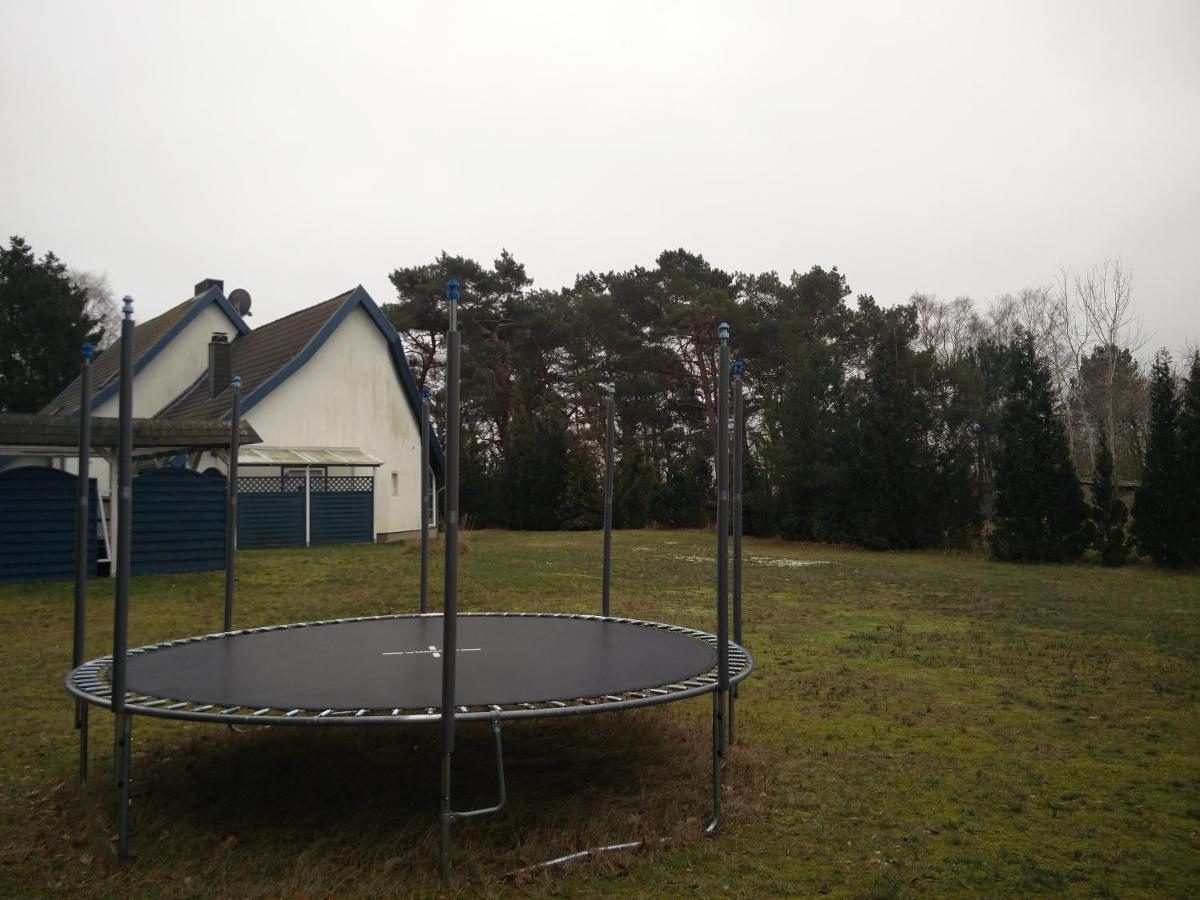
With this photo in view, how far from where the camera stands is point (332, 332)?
675 inches

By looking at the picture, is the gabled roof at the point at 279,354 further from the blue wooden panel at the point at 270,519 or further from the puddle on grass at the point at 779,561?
the puddle on grass at the point at 779,561

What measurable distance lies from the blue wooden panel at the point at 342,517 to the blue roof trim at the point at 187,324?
13.3 feet

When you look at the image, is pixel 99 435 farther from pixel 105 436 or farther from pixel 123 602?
pixel 123 602

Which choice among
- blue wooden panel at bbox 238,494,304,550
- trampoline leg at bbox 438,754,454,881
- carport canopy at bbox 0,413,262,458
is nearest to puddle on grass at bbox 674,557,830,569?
blue wooden panel at bbox 238,494,304,550

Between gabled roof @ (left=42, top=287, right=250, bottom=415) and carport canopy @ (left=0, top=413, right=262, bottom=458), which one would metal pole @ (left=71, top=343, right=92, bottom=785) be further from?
gabled roof @ (left=42, top=287, right=250, bottom=415)

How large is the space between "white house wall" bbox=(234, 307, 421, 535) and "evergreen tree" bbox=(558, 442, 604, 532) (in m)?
5.46

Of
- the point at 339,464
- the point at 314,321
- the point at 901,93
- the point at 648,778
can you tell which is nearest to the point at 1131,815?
the point at 648,778

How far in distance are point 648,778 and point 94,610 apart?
6910mm

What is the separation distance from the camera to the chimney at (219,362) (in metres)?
17.7

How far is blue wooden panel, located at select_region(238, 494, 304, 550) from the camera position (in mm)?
15117

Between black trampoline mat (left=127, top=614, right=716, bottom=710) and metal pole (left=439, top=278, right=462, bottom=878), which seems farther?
black trampoline mat (left=127, top=614, right=716, bottom=710)

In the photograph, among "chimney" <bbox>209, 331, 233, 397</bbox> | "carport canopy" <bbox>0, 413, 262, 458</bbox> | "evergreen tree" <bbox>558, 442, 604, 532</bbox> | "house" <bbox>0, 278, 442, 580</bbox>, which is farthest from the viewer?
"evergreen tree" <bbox>558, 442, 604, 532</bbox>

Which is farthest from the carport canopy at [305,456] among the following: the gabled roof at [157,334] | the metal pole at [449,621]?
the metal pole at [449,621]

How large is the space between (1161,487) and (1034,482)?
1845 millimetres
